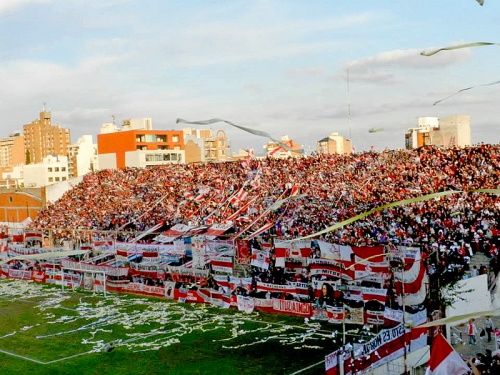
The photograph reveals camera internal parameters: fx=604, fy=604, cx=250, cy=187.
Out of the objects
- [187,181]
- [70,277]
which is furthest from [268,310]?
[187,181]

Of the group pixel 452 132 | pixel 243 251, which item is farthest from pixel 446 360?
pixel 452 132

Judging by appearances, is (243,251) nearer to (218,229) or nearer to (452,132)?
(218,229)

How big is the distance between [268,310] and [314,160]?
896 inches

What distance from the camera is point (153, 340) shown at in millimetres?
23141

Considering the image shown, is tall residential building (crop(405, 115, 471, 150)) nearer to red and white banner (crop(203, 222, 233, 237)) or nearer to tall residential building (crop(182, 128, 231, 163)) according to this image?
red and white banner (crop(203, 222, 233, 237))

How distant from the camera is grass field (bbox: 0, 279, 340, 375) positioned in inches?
780

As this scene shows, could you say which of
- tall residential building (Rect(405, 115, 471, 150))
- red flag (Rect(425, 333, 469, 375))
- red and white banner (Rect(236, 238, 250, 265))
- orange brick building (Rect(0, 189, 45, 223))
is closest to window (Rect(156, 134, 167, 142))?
orange brick building (Rect(0, 189, 45, 223))

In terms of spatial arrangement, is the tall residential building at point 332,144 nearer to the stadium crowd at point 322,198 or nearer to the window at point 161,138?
the window at point 161,138

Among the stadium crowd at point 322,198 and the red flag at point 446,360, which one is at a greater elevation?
the stadium crowd at point 322,198

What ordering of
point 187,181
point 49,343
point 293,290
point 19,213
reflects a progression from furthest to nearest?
point 19,213 → point 187,181 → point 293,290 → point 49,343

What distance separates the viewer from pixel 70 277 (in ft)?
120

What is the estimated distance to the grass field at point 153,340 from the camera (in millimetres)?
19812

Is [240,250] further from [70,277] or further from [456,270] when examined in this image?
[70,277]

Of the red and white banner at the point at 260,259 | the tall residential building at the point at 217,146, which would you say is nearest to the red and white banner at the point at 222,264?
the red and white banner at the point at 260,259
